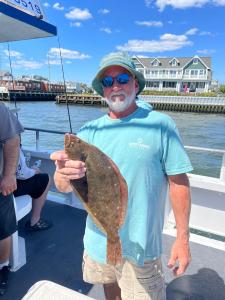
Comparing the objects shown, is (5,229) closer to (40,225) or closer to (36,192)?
(36,192)

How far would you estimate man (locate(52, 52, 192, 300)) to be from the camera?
157 centimetres

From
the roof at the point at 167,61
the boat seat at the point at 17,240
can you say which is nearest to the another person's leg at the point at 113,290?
the boat seat at the point at 17,240

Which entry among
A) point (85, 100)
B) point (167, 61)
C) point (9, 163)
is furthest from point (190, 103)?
point (9, 163)

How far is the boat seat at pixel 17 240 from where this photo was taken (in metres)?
2.82

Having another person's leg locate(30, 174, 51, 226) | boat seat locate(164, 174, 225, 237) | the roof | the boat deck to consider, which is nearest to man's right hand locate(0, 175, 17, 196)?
the boat deck

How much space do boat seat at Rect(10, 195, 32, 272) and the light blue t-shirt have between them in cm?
153

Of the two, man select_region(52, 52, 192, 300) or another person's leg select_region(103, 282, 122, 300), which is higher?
man select_region(52, 52, 192, 300)

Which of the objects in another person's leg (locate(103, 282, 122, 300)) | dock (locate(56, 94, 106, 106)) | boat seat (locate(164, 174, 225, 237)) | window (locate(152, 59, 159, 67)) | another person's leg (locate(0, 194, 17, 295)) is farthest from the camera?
window (locate(152, 59, 159, 67))

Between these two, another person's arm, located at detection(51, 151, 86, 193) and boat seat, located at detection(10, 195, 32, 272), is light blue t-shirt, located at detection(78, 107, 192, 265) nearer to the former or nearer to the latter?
another person's arm, located at detection(51, 151, 86, 193)

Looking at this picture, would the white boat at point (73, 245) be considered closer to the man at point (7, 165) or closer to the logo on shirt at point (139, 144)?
the man at point (7, 165)

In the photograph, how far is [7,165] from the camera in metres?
2.36

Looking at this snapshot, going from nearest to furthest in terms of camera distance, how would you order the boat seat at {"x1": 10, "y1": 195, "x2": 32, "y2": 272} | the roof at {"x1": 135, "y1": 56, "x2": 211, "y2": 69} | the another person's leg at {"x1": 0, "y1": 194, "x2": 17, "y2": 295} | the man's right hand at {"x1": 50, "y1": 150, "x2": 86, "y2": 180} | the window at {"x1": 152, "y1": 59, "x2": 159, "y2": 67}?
the man's right hand at {"x1": 50, "y1": 150, "x2": 86, "y2": 180}, the another person's leg at {"x1": 0, "y1": 194, "x2": 17, "y2": 295}, the boat seat at {"x1": 10, "y1": 195, "x2": 32, "y2": 272}, the roof at {"x1": 135, "y1": 56, "x2": 211, "y2": 69}, the window at {"x1": 152, "y1": 59, "x2": 159, "y2": 67}

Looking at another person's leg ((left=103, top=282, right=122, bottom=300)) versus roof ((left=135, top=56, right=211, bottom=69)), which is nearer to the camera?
another person's leg ((left=103, top=282, right=122, bottom=300))

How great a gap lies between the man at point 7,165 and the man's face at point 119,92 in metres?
0.94
